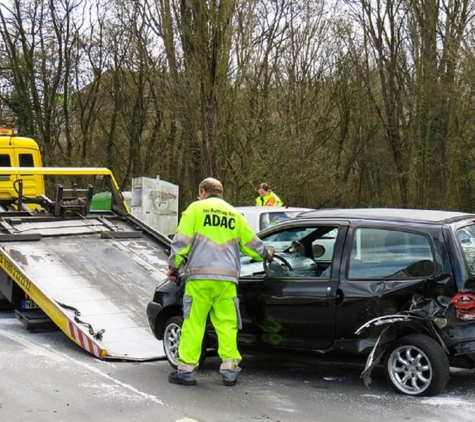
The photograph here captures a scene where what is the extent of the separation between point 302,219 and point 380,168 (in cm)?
2236

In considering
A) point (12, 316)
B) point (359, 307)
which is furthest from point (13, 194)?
point (359, 307)

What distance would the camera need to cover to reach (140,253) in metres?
10.1

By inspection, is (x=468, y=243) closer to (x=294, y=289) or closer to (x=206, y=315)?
(x=294, y=289)

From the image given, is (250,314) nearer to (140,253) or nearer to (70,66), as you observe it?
(140,253)

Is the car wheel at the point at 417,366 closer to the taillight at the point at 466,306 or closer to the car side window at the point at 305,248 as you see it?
the taillight at the point at 466,306

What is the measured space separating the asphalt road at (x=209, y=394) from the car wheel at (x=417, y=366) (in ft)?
0.32

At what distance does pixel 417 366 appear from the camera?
602 cm

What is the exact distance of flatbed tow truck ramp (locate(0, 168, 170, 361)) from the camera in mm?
7902

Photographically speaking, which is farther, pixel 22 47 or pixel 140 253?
pixel 22 47

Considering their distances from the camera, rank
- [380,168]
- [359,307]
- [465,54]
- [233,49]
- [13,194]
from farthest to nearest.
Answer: [380,168]
[233,49]
[465,54]
[13,194]
[359,307]

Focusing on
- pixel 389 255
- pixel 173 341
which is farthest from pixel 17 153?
pixel 389 255

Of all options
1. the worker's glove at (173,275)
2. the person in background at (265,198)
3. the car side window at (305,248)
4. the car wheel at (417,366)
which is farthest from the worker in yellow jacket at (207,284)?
the person in background at (265,198)

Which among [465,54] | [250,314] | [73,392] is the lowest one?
[73,392]

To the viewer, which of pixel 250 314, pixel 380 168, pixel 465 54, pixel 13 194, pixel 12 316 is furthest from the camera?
pixel 380 168
